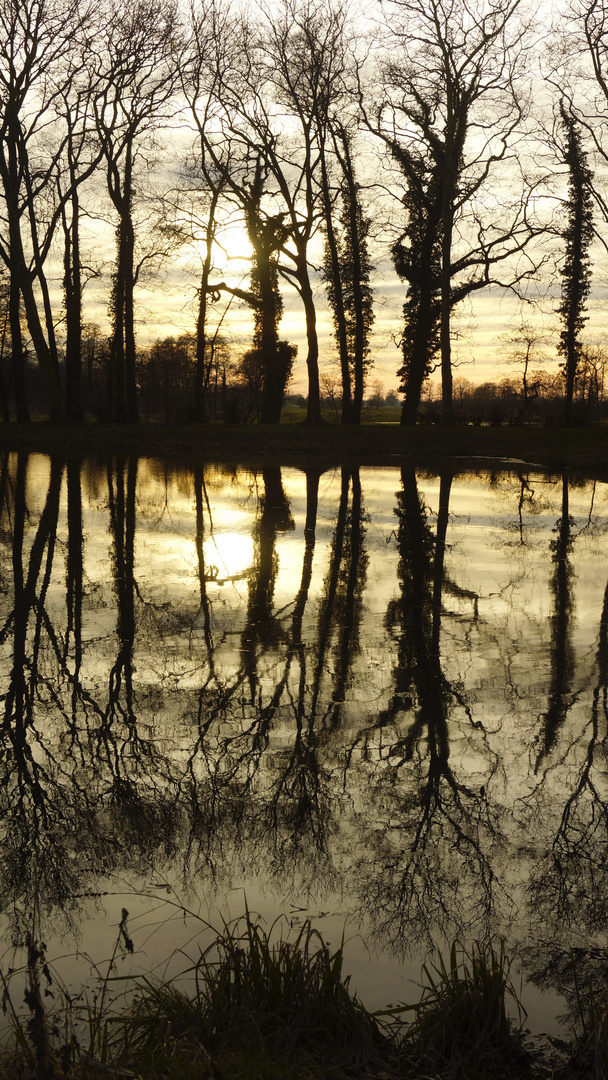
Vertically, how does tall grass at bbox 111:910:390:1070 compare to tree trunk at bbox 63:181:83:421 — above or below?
below

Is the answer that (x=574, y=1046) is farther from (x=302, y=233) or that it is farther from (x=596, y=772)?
(x=302, y=233)

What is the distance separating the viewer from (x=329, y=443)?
31328mm

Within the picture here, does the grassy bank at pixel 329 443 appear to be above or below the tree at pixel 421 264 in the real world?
below

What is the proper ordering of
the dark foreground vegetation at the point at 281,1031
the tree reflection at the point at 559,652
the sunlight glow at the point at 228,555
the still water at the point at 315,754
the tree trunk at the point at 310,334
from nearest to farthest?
1. the dark foreground vegetation at the point at 281,1031
2. the still water at the point at 315,754
3. the tree reflection at the point at 559,652
4. the sunlight glow at the point at 228,555
5. the tree trunk at the point at 310,334

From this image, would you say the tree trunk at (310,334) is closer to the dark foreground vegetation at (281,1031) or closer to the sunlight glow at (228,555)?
the sunlight glow at (228,555)

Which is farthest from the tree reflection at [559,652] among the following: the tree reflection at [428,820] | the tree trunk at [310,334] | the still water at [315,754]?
the tree trunk at [310,334]

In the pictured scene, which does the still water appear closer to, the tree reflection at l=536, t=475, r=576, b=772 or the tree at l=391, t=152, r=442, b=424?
the tree reflection at l=536, t=475, r=576, b=772

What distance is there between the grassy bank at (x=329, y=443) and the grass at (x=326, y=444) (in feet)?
0.11

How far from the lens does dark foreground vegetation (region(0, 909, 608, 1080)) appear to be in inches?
99.0

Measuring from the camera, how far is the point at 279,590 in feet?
31.6

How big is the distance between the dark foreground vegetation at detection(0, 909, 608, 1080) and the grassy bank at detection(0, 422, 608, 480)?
2428 cm

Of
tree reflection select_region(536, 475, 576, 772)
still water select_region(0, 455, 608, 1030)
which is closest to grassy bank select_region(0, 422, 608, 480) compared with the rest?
tree reflection select_region(536, 475, 576, 772)

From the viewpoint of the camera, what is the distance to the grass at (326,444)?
28672 millimetres

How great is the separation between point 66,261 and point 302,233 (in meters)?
13.2
